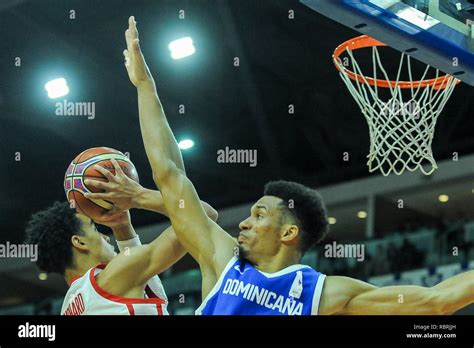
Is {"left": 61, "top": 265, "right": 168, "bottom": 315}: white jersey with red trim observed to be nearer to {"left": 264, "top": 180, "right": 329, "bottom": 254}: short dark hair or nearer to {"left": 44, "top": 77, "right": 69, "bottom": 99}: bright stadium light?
{"left": 264, "top": 180, "right": 329, "bottom": 254}: short dark hair

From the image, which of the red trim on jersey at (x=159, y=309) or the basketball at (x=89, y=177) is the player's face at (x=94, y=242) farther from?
the red trim on jersey at (x=159, y=309)

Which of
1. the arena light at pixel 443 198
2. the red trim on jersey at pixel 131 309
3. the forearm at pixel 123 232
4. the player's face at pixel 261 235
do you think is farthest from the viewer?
the arena light at pixel 443 198

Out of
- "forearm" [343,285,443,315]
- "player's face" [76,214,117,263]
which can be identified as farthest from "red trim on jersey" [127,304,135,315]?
"forearm" [343,285,443,315]

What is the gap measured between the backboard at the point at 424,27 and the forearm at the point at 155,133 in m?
1.04

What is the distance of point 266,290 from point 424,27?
1.42 m

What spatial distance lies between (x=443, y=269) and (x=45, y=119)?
2.76 meters

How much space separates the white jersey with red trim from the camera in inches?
214

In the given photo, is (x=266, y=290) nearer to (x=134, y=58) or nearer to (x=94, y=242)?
(x=94, y=242)

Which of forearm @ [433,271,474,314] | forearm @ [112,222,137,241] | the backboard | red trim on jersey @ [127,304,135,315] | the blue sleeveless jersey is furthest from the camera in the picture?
forearm @ [112,222,137,241]

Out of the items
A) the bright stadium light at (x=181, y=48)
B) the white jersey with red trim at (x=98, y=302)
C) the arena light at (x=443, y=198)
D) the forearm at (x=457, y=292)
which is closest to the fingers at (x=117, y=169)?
the white jersey with red trim at (x=98, y=302)

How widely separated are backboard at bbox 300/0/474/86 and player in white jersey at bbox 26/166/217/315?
132cm

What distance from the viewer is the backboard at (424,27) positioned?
4.88 m

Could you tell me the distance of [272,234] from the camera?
5359mm

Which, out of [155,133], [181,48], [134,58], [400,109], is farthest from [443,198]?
[134,58]
